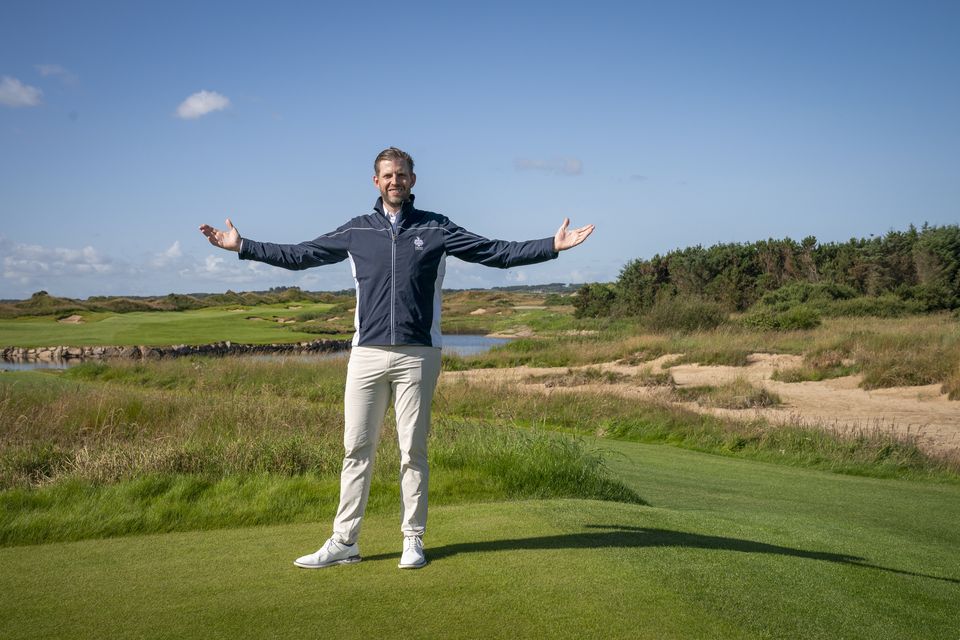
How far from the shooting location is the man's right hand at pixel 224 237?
4.65 m

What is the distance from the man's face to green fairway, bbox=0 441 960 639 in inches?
81.5

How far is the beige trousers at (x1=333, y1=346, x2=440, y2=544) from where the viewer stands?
4277 millimetres

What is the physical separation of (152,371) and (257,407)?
14.4 meters

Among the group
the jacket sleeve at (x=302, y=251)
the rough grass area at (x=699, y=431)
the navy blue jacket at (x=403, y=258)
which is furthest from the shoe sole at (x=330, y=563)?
the rough grass area at (x=699, y=431)

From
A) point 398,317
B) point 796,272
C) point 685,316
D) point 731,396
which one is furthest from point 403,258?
point 796,272

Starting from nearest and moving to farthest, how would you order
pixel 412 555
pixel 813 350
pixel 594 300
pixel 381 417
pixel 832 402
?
pixel 412 555 < pixel 381 417 < pixel 832 402 < pixel 813 350 < pixel 594 300

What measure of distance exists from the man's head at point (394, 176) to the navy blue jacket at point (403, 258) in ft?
0.22

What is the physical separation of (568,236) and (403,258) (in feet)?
3.21

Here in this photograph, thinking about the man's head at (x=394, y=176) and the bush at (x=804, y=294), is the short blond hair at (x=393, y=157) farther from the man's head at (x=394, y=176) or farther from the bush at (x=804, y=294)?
the bush at (x=804, y=294)

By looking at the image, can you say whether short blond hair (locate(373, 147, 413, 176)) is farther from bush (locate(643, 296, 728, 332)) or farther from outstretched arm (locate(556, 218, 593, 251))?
bush (locate(643, 296, 728, 332))

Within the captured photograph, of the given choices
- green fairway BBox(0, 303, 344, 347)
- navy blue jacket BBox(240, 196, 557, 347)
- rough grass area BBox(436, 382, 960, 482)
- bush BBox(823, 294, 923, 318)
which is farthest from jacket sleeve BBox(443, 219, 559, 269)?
bush BBox(823, 294, 923, 318)

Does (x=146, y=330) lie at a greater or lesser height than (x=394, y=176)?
lesser

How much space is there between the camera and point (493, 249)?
14.8ft

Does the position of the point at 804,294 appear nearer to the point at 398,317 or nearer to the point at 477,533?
the point at 477,533
